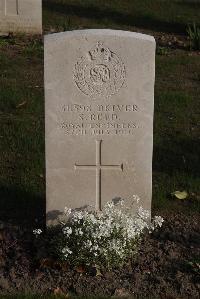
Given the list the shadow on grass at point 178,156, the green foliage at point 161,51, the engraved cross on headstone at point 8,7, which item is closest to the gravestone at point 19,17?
the engraved cross on headstone at point 8,7

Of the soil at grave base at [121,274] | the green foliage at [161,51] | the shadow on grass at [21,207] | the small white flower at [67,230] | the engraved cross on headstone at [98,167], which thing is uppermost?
the green foliage at [161,51]

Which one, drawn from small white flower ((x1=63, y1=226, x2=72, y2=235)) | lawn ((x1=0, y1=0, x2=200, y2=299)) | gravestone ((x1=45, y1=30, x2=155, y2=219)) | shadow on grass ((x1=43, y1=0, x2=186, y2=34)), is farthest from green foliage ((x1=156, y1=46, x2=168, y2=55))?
small white flower ((x1=63, y1=226, x2=72, y2=235))

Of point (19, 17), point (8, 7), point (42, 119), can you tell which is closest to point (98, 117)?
point (42, 119)

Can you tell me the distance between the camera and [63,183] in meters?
5.51

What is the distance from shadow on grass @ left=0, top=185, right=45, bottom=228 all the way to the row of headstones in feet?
1.33

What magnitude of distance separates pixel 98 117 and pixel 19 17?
775 centimetres

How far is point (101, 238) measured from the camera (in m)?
5.14

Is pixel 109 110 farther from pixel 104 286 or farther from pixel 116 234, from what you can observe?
pixel 104 286

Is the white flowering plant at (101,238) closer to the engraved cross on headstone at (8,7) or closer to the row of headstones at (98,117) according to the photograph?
the row of headstones at (98,117)

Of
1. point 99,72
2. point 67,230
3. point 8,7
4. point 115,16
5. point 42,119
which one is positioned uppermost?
point 8,7

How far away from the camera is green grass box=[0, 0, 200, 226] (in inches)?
253

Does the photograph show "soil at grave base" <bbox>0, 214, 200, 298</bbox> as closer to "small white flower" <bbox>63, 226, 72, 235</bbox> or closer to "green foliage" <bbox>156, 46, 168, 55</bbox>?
"small white flower" <bbox>63, 226, 72, 235</bbox>

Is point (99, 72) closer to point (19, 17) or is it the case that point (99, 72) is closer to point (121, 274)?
point (121, 274)

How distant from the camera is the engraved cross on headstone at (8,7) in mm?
12562
